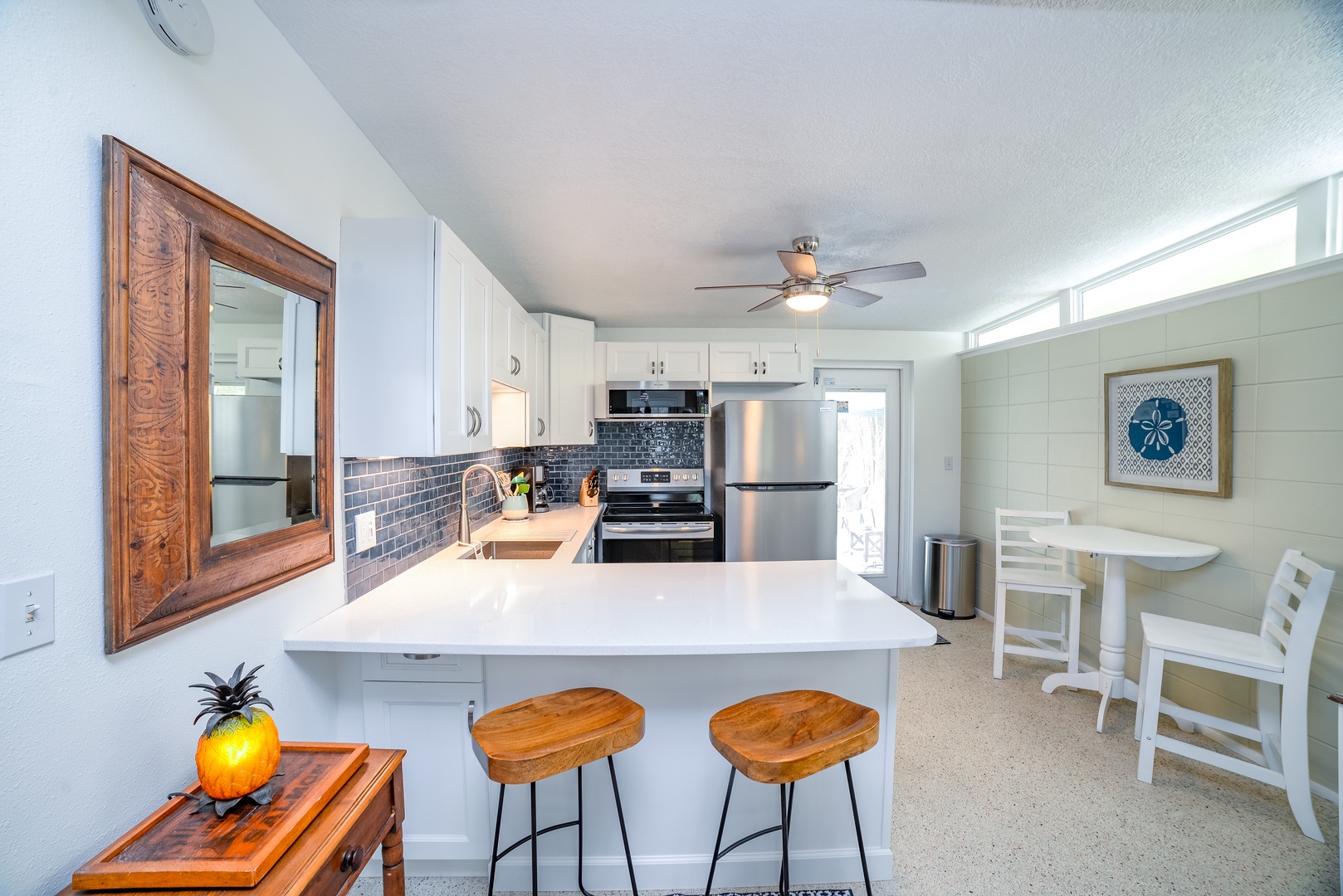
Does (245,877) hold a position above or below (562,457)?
below

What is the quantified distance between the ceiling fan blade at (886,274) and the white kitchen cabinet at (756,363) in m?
1.81

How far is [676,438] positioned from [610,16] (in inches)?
134

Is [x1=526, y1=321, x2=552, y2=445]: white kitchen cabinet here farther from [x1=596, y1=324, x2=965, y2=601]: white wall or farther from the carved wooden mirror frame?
the carved wooden mirror frame

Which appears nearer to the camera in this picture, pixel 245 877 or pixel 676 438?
pixel 245 877

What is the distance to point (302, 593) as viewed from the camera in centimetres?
142

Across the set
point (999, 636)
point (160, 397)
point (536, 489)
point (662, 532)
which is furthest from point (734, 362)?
point (160, 397)

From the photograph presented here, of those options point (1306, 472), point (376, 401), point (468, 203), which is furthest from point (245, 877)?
point (1306, 472)

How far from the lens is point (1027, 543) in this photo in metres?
3.18

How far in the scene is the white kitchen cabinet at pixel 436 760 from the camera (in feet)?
5.24

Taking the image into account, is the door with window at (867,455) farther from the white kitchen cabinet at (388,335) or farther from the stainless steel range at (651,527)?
the white kitchen cabinet at (388,335)

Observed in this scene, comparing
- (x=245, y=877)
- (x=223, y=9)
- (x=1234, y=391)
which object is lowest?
(x=245, y=877)

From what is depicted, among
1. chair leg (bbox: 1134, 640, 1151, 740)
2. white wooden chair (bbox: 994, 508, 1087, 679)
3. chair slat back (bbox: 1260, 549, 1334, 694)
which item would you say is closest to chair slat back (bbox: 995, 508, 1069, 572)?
white wooden chair (bbox: 994, 508, 1087, 679)

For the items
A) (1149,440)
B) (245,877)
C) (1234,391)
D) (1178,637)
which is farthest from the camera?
(1149,440)

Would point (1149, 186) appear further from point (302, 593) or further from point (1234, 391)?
point (302, 593)
